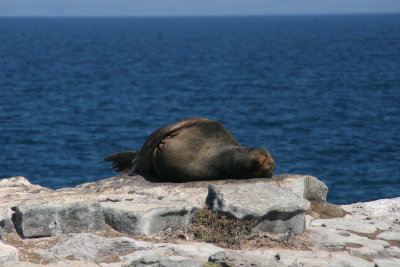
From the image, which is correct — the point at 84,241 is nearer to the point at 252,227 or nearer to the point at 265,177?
the point at 252,227

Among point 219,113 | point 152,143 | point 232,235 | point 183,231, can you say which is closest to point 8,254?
point 183,231

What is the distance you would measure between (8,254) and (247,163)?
3.34 m

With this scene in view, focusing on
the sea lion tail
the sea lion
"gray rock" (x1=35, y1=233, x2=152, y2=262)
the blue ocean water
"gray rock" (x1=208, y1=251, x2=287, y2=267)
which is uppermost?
the sea lion

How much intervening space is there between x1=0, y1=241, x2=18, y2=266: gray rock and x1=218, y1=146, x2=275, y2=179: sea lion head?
3198mm

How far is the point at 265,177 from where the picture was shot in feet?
27.0

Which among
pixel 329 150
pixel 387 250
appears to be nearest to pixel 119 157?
pixel 387 250

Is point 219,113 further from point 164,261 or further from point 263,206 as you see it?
point 164,261

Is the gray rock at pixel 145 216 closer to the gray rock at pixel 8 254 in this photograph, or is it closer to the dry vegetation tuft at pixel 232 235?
the dry vegetation tuft at pixel 232 235

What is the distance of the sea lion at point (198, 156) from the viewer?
807 centimetres

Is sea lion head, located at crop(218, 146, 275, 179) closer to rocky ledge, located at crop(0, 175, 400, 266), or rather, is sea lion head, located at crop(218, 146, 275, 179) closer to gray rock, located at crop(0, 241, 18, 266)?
rocky ledge, located at crop(0, 175, 400, 266)

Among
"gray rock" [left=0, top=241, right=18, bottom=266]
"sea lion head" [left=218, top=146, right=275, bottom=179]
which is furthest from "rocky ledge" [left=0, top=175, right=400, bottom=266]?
"sea lion head" [left=218, top=146, right=275, bottom=179]

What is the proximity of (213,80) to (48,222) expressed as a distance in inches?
1852

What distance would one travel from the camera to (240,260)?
18.8 feet

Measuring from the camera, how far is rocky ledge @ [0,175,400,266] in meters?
6.11
